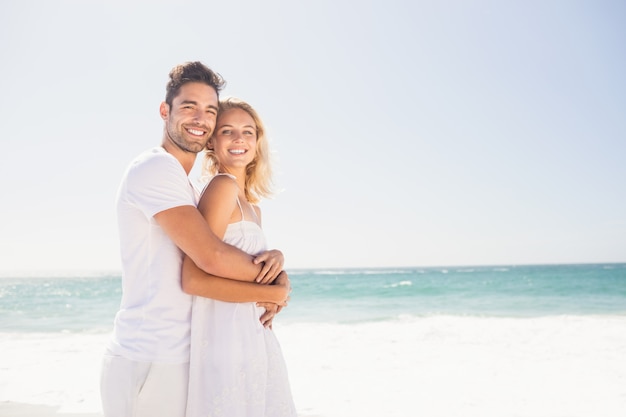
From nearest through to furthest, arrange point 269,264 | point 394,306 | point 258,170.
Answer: point 269,264 < point 258,170 < point 394,306

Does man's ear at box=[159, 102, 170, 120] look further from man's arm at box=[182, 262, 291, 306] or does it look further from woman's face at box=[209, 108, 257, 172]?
man's arm at box=[182, 262, 291, 306]

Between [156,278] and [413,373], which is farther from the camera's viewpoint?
[413,373]

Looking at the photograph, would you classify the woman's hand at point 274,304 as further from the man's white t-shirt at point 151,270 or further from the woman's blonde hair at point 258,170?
the woman's blonde hair at point 258,170

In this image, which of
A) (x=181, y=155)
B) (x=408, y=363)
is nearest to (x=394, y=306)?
(x=408, y=363)

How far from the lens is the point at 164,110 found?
8.31ft

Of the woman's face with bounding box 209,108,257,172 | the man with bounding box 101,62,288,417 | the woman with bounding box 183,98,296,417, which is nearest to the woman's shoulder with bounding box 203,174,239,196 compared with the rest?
the woman with bounding box 183,98,296,417

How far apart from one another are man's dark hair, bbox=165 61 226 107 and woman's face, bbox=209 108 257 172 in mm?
275

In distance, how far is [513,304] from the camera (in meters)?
20.7

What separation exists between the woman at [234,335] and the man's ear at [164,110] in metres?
0.51

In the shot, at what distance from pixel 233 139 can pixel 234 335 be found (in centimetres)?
115

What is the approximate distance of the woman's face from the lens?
8.95 feet

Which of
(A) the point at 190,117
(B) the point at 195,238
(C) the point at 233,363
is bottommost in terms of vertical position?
(C) the point at 233,363

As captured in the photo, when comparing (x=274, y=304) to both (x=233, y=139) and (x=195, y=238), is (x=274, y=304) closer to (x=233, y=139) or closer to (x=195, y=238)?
(x=195, y=238)

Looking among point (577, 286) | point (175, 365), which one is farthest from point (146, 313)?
point (577, 286)
